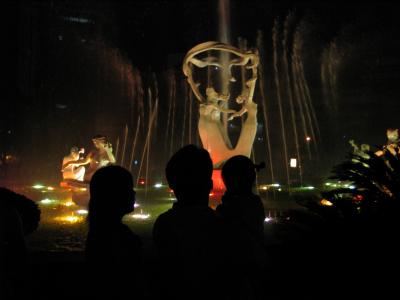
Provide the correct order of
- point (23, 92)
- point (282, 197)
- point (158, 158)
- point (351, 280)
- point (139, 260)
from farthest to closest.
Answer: point (158, 158)
point (23, 92)
point (282, 197)
point (351, 280)
point (139, 260)

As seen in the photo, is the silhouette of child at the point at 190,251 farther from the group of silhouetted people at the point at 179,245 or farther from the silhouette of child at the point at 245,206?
the silhouette of child at the point at 245,206

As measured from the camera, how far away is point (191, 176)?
218cm

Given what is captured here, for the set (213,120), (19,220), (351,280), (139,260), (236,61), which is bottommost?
(351,280)

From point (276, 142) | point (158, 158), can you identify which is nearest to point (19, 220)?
point (158, 158)

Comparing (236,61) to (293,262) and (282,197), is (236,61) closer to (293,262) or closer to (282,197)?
(282,197)

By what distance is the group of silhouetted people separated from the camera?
1.97 metres

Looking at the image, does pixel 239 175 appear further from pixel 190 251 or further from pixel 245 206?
pixel 190 251

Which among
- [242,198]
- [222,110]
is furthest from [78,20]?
[242,198]

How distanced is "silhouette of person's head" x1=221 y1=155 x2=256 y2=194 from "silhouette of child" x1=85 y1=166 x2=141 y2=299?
1175 mm

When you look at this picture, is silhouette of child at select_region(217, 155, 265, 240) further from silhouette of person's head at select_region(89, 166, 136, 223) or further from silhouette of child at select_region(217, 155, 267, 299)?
silhouette of person's head at select_region(89, 166, 136, 223)

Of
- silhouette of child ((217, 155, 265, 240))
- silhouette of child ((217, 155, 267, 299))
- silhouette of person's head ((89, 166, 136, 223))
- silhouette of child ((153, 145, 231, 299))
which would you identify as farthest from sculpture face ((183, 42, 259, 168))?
silhouette of child ((153, 145, 231, 299))

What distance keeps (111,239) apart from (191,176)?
498mm

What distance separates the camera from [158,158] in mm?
32969

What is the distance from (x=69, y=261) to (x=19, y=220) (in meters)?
2.00
